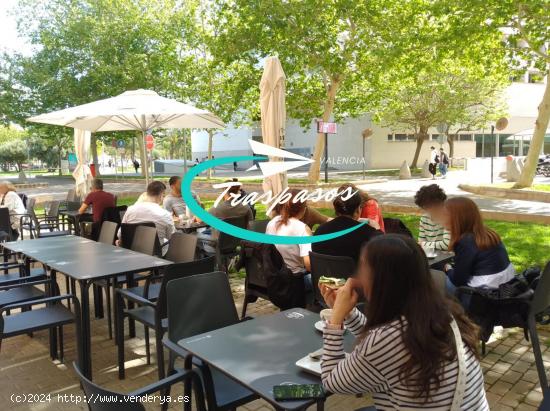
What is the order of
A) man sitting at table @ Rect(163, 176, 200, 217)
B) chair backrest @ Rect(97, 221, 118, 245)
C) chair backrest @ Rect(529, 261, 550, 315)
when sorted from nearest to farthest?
chair backrest @ Rect(529, 261, 550, 315) < chair backrest @ Rect(97, 221, 118, 245) < man sitting at table @ Rect(163, 176, 200, 217)

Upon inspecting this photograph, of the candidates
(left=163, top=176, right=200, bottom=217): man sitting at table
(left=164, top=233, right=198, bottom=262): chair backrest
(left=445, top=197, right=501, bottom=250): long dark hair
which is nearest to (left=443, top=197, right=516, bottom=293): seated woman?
(left=445, top=197, right=501, bottom=250): long dark hair

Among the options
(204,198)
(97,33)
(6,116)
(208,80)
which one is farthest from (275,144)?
(6,116)

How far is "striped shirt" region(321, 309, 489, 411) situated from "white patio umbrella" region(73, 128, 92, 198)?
9280mm

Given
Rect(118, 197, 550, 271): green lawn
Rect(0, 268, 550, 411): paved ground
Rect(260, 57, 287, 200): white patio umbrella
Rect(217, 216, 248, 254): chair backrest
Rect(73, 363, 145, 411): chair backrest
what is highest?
Rect(260, 57, 287, 200): white patio umbrella

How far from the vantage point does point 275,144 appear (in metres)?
6.13

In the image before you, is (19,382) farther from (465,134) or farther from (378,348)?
(465,134)

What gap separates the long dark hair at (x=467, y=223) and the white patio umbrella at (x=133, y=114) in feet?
14.6

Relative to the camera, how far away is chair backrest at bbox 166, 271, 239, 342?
2.79 m

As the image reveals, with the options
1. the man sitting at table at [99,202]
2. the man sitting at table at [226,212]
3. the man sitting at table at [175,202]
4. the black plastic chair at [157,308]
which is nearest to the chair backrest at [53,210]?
the man sitting at table at [99,202]

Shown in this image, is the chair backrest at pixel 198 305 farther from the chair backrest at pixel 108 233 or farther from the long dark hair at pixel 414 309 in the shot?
the chair backrest at pixel 108 233

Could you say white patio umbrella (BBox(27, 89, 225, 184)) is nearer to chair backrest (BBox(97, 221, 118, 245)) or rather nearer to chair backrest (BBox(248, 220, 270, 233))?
chair backrest (BBox(97, 221, 118, 245))

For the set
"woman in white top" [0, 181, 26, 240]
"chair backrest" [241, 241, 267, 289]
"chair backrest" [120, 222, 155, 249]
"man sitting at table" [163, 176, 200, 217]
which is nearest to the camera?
"chair backrest" [241, 241, 267, 289]

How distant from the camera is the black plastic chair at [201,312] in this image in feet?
8.44

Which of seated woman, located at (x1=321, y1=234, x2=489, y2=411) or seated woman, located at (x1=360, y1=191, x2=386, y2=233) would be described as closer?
seated woman, located at (x1=321, y1=234, x2=489, y2=411)
